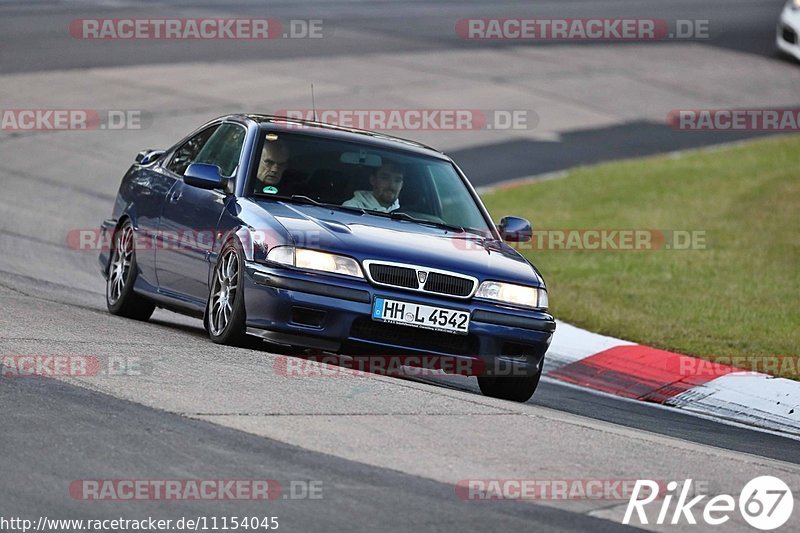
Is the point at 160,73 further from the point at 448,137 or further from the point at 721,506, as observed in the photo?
the point at 721,506

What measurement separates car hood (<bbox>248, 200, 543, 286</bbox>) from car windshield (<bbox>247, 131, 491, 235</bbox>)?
0.21 m

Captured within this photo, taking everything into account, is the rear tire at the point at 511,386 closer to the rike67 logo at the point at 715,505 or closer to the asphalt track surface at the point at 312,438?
the asphalt track surface at the point at 312,438

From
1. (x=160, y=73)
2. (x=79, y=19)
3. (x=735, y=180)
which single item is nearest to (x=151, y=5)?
(x=79, y=19)

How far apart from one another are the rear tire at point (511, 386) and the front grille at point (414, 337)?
1.88ft

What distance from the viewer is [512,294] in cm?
872

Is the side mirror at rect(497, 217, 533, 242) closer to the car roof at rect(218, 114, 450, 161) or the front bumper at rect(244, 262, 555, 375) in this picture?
the car roof at rect(218, 114, 450, 161)

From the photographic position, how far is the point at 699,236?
1677 centimetres

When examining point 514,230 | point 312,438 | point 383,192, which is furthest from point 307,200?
point 312,438

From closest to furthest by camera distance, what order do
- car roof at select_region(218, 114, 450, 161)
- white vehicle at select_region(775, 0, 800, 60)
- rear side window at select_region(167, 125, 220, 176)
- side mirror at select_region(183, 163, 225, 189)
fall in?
side mirror at select_region(183, 163, 225, 189), car roof at select_region(218, 114, 450, 161), rear side window at select_region(167, 125, 220, 176), white vehicle at select_region(775, 0, 800, 60)

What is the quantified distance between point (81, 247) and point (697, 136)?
1249cm

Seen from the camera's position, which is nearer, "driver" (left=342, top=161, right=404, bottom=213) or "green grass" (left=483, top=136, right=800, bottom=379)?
"driver" (left=342, top=161, right=404, bottom=213)

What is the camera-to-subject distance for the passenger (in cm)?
935

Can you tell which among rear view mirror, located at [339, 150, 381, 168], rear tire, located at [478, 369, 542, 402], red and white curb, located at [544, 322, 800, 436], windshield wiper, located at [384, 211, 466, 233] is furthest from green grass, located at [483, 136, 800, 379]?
rear view mirror, located at [339, 150, 381, 168]

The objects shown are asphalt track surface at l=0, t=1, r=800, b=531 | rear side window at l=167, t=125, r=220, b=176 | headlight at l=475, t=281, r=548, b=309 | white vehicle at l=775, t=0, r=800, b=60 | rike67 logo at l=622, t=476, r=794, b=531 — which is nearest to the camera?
asphalt track surface at l=0, t=1, r=800, b=531
